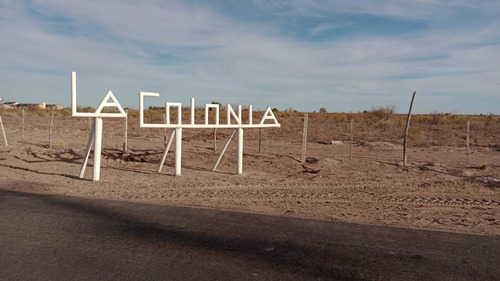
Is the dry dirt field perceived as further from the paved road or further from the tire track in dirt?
the paved road

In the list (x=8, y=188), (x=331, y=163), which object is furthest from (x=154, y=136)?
(x=8, y=188)

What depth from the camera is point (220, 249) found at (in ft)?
24.6

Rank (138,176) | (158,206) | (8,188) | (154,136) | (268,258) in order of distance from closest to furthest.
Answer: (268,258) → (158,206) → (8,188) → (138,176) → (154,136)

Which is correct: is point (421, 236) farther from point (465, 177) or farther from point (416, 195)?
point (465, 177)

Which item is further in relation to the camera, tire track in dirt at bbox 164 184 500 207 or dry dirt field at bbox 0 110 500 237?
tire track in dirt at bbox 164 184 500 207

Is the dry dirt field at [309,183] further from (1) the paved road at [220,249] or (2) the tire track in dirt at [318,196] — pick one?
(1) the paved road at [220,249]

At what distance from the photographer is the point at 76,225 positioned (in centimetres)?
904

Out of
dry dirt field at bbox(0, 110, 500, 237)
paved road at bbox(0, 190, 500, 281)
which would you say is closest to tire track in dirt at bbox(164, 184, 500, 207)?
dry dirt field at bbox(0, 110, 500, 237)

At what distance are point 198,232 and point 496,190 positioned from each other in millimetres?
11192

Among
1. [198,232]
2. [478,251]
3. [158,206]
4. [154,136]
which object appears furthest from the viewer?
[154,136]

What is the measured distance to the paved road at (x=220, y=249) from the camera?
6.44 m

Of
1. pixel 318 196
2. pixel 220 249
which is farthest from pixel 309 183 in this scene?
pixel 220 249

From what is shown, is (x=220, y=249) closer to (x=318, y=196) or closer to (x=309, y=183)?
(x=318, y=196)

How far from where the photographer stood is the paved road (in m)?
6.44
